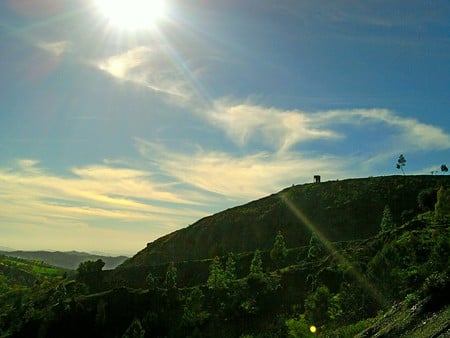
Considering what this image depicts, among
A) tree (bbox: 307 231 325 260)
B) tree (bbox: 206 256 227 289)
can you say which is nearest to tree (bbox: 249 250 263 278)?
tree (bbox: 206 256 227 289)

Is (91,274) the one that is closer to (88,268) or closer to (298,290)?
(88,268)

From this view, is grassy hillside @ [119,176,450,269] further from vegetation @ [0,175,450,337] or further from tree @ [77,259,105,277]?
tree @ [77,259,105,277]

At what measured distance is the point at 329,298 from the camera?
210 ft

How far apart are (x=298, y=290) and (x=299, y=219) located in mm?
78730

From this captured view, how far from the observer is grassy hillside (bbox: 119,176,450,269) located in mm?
152375

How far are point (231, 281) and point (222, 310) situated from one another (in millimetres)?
10742

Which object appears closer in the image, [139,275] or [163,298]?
[163,298]

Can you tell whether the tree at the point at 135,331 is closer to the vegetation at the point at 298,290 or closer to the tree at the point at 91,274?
the vegetation at the point at 298,290

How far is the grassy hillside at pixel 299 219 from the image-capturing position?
15238cm

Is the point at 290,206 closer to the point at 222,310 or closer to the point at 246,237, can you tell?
the point at 246,237

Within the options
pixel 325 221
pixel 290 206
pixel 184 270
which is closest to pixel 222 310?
pixel 184 270

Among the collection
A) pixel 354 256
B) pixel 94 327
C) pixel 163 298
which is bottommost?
pixel 94 327

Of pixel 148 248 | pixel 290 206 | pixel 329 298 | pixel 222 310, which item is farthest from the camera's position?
pixel 148 248

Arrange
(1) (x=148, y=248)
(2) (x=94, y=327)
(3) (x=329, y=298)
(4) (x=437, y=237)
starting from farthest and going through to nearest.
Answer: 1. (1) (x=148, y=248)
2. (2) (x=94, y=327)
3. (3) (x=329, y=298)
4. (4) (x=437, y=237)
